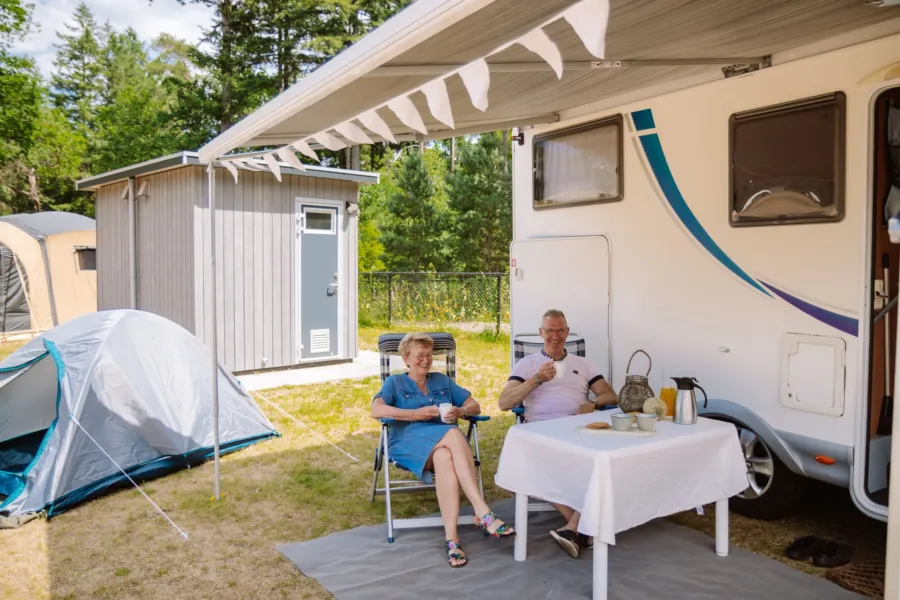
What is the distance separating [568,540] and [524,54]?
2.03 metres

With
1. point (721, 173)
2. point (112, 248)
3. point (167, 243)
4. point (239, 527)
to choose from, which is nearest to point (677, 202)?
point (721, 173)

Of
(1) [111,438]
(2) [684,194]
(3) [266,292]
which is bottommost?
(1) [111,438]

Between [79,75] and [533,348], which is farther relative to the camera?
[79,75]

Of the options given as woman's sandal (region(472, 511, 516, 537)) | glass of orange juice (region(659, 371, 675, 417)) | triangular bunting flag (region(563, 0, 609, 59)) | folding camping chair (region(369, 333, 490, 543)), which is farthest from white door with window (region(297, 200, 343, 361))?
triangular bunting flag (region(563, 0, 609, 59))

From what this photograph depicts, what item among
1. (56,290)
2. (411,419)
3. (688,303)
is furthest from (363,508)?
(56,290)

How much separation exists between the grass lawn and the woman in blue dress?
17.7 inches

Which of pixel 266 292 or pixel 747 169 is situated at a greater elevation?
pixel 747 169

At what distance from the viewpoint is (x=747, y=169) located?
128 inches

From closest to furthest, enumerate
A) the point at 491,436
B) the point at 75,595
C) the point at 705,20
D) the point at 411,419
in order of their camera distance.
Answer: the point at 705,20 → the point at 75,595 → the point at 411,419 → the point at 491,436

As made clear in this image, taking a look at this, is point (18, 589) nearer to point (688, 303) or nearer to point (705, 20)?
point (688, 303)

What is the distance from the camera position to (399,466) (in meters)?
3.48

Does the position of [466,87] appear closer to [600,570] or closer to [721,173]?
[721,173]

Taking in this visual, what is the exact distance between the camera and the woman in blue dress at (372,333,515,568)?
3176mm

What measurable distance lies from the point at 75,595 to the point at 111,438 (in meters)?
1.32
